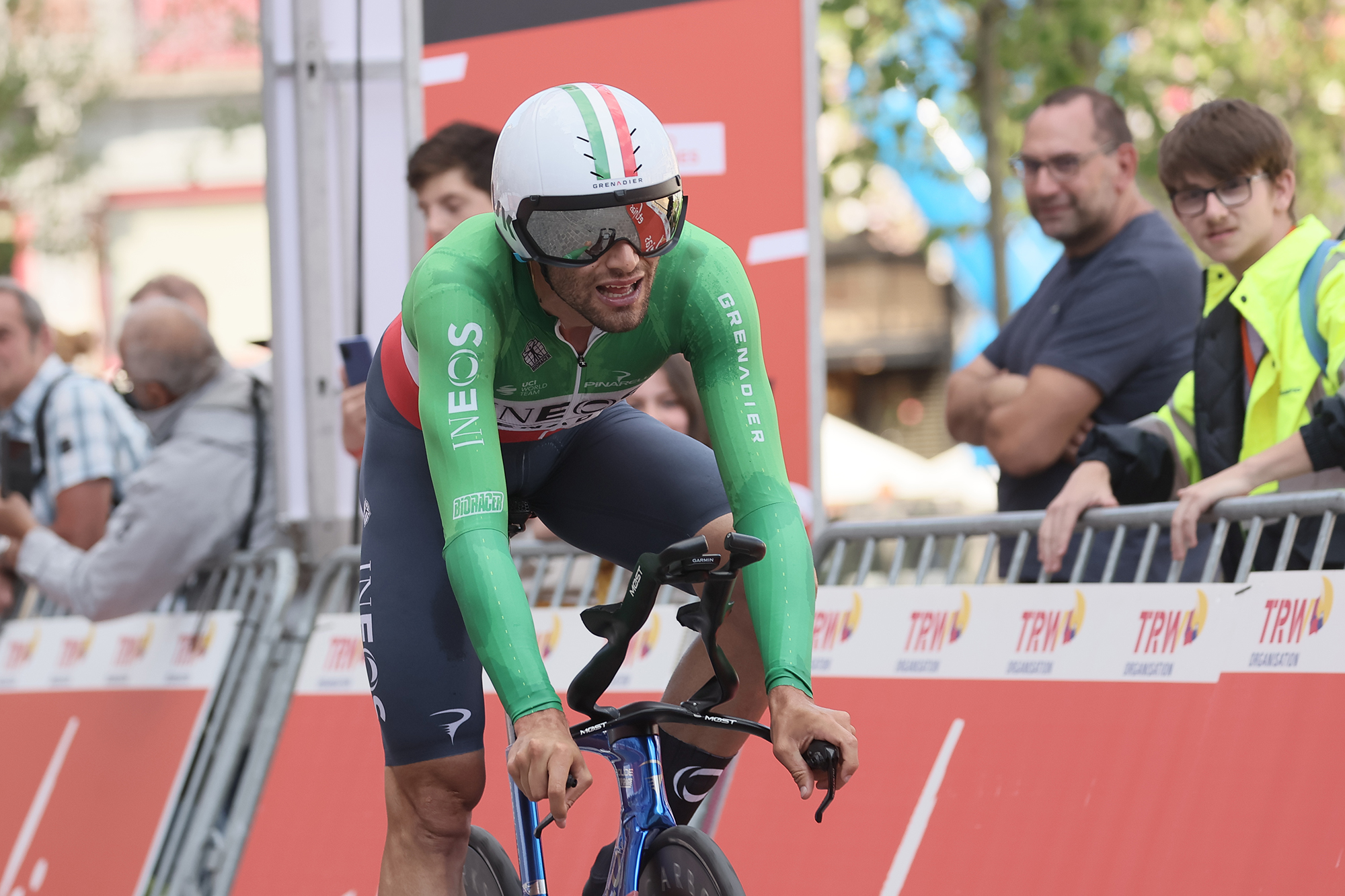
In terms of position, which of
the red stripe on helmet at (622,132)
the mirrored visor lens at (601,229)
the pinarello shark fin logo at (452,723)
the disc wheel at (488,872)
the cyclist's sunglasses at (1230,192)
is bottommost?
the disc wheel at (488,872)

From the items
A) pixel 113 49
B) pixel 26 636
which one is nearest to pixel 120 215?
pixel 113 49

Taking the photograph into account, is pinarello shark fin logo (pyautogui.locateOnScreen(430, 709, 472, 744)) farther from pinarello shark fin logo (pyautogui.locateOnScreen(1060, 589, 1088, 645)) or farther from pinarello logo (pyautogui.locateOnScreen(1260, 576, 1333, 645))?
pinarello logo (pyautogui.locateOnScreen(1260, 576, 1333, 645))

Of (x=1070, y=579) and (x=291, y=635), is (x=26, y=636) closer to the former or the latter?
(x=291, y=635)

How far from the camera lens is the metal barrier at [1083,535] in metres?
4.12

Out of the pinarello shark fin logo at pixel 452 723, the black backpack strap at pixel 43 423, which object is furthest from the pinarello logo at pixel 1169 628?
the black backpack strap at pixel 43 423

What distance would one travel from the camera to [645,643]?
528cm

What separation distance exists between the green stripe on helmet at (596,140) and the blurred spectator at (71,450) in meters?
4.22

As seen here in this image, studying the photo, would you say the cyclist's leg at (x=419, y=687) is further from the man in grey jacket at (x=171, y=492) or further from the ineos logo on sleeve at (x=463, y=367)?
the man in grey jacket at (x=171, y=492)

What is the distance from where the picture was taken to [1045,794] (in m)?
4.13

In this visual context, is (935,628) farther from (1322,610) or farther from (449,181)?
(449,181)

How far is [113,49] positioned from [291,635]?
24.8 meters

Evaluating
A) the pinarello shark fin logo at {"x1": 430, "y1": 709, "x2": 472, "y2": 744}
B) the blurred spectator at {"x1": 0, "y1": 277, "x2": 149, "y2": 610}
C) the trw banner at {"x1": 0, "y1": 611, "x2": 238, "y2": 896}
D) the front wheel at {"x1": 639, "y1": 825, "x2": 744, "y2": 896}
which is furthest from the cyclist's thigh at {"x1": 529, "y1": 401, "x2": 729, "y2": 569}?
the blurred spectator at {"x1": 0, "y1": 277, "x2": 149, "y2": 610}

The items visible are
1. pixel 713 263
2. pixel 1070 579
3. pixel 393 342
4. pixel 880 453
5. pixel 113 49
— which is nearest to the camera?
pixel 713 263

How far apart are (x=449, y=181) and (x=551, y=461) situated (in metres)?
1.98
